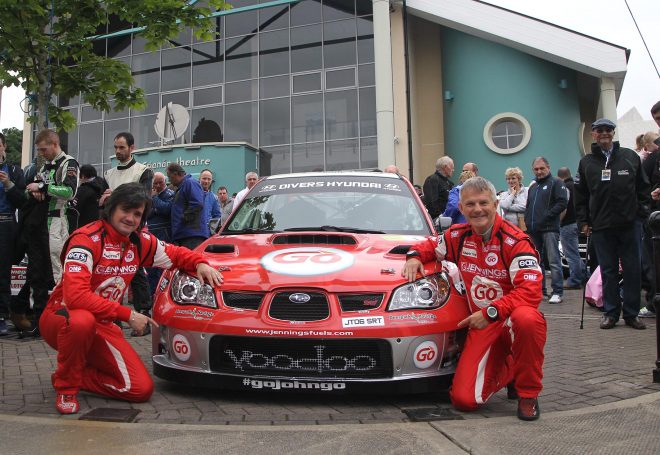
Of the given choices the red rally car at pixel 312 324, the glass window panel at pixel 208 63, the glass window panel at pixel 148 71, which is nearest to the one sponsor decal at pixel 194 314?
the red rally car at pixel 312 324

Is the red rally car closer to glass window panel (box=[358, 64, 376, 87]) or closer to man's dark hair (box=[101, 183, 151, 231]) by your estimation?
man's dark hair (box=[101, 183, 151, 231])

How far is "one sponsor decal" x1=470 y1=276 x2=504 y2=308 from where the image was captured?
360 centimetres

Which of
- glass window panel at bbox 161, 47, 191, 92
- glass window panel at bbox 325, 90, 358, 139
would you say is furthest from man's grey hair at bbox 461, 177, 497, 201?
glass window panel at bbox 161, 47, 191, 92

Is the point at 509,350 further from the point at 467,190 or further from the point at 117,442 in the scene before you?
the point at 117,442

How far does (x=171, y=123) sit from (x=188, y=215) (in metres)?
10.4

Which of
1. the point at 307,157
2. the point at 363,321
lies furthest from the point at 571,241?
the point at 307,157

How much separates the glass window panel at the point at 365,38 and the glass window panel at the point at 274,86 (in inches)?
110

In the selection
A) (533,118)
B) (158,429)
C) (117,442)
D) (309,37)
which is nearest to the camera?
(117,442)

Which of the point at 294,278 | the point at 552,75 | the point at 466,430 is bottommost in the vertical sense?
the point at 466,430

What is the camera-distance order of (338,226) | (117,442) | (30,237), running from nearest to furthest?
(117,442), (338,226), (30,237)

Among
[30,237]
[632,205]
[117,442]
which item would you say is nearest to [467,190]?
[117,442]

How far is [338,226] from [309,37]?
17379mm

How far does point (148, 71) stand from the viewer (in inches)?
899

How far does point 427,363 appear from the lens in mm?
3398
